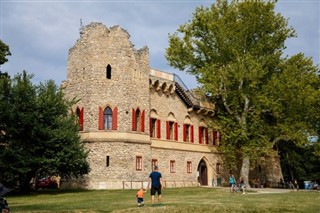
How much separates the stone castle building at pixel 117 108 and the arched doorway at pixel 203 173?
4.40m

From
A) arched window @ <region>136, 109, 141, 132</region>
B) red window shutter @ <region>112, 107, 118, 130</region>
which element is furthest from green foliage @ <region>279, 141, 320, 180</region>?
red window shutter @ <region>112, 107, 118, 130</region>

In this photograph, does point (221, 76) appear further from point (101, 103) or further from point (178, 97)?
point (101, 103)

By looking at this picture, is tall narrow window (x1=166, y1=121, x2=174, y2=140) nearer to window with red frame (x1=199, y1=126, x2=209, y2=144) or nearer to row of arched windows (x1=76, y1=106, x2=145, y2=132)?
window with red frame (x1=199, y1=126, x2=209, y2=144)

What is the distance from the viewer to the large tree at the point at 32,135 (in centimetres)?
2888

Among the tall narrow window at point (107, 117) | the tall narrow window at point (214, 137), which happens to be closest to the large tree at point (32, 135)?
the tall narrow window at point (107, 117)

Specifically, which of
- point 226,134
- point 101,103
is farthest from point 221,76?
point 101,103

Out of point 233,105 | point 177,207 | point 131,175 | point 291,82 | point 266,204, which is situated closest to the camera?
point 177,207

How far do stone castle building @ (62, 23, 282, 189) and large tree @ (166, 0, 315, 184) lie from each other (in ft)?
14.6

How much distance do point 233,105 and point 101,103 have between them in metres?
12.2

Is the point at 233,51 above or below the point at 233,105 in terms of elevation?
above

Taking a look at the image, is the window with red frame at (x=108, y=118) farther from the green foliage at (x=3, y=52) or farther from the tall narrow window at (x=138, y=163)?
the green foliage at (x=3, y=52)

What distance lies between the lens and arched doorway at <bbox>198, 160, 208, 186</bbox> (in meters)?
44.9

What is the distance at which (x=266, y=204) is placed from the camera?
67.6 ft

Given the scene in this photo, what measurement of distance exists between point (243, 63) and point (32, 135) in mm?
18300
